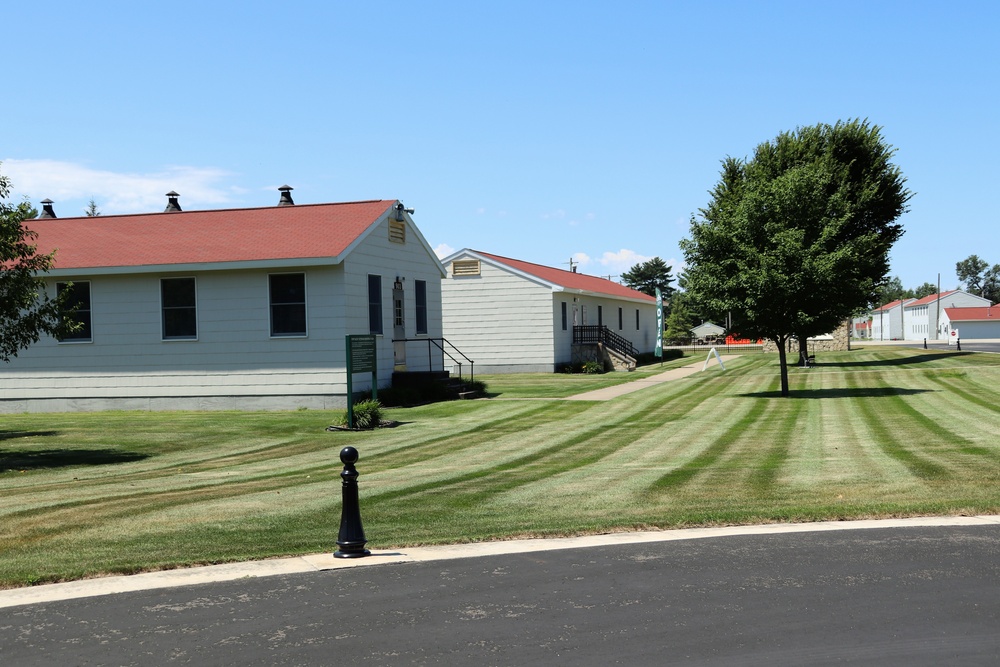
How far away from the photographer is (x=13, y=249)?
16641 mm

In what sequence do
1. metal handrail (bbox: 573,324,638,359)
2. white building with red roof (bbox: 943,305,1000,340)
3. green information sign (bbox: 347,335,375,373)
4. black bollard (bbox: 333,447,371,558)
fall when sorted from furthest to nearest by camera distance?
white building with red roof (bbox: 943,305,1000,340), metal handrail (bbox: 573,324,638,359), green information sign (bbox: 347,335,375,373), black bollard (bbox: 333,447,371,558)

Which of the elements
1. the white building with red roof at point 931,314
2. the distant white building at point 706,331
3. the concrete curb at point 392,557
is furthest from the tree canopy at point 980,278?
the concrete curb at point 392,557

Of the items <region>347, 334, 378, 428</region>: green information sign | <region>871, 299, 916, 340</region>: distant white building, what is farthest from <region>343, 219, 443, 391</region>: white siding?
<region>871, 299, 916, 340</region>: distant white building

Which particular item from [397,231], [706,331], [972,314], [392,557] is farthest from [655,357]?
[972,314]

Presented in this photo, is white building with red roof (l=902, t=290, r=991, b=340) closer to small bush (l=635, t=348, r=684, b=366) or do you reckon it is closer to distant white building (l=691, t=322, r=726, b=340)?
distant white building (l=691, t=322, r=726, b=340)

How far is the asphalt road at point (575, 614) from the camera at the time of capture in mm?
5617

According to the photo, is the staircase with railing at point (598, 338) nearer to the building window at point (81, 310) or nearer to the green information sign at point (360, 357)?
the green information sign at point (360, 357)

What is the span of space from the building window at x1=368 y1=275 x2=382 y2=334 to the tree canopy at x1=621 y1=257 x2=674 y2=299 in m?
92.1

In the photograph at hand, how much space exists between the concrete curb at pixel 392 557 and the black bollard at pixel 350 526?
9cm

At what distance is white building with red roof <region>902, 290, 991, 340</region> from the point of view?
382 feet

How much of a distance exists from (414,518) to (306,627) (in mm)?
3907

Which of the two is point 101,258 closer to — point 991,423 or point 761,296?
point 761,296

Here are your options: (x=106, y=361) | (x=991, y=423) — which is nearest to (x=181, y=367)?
(x=106, y=361)

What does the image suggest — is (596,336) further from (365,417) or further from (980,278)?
(980,278)
